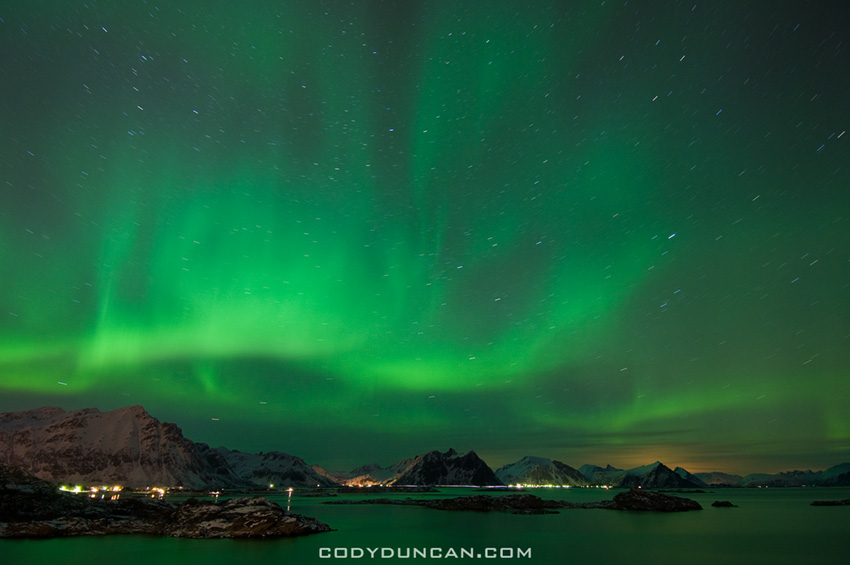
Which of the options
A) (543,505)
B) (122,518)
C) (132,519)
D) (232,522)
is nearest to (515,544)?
(232,522)

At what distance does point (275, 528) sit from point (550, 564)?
2915 cm

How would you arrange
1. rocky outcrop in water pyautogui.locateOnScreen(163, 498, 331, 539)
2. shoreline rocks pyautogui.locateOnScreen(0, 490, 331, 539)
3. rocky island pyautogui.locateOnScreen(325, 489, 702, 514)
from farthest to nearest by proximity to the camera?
rocky island pyautogui.locateOnScreen(325, 489, 702, 514) → rocky outcrop in water pyautogui.locateOnScreen(163, 498, 331, 539) → shoreline rocks pyautogui.locateOnScreen(0, 490, 331, 539)

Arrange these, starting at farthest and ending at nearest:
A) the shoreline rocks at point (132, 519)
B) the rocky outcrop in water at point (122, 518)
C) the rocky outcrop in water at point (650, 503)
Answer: the rocky outcrop in water at point (650, 503) → the rocky outcrop in water at point (122, 518) → the shoreline rocks at point (132, 519)

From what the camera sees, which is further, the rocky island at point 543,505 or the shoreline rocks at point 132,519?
the rocky island at point 543,505

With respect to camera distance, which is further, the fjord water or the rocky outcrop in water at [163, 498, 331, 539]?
the rocky outcrop in water at [163, 498, 331, 539]

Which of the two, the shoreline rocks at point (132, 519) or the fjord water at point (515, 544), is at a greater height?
the shoreline rocks at point (132, 519)

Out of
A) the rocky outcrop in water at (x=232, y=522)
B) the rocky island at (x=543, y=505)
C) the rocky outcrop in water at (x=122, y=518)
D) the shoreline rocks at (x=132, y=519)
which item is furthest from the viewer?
the rocky island at (x=543, y=505)

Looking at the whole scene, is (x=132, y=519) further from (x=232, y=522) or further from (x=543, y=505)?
(x=543, y=505)

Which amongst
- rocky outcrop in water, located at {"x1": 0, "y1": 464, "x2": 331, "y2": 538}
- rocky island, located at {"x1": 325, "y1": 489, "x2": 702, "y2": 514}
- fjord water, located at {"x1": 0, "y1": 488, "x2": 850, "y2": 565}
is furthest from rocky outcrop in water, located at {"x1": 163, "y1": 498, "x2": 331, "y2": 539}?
rocky island, located at {"x1": 325, "y1": 489, "x2": 702, "y2": 514}

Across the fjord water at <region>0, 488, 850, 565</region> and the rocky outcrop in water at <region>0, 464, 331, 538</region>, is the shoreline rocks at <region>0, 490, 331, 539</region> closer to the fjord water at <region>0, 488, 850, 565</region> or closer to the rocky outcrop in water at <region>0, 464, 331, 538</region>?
the rocky outcrop in water at <region>0, 464, 331, 538</region>

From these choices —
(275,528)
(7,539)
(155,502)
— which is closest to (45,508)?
(7,539)

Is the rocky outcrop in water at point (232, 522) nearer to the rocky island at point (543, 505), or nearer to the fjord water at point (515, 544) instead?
the fjord water at point (515, 544)

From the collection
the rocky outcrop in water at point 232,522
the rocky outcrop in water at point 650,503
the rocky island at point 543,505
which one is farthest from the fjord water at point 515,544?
the rocky outcrop in water at point 650,503

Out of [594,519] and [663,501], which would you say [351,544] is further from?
[663,501]
